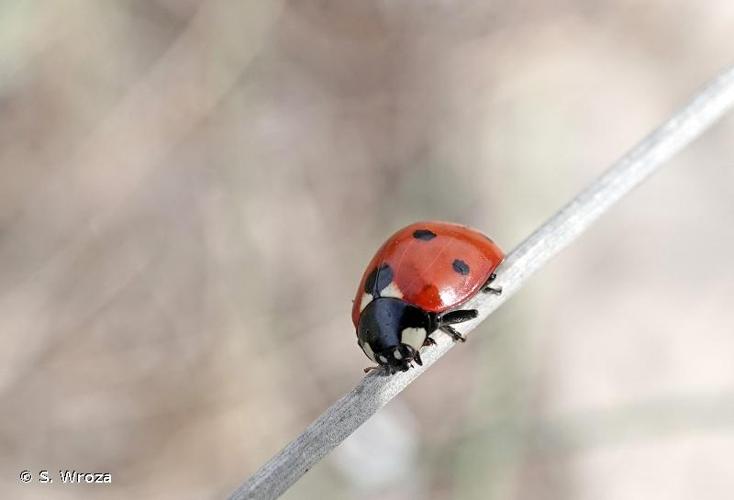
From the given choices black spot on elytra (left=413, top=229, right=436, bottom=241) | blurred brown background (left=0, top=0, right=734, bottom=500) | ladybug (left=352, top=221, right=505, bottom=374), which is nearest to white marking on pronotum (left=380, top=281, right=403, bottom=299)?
ladybug (left=352, top=221, right=505, bottom=374)

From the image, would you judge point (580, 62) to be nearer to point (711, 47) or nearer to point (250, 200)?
point (711, 47)

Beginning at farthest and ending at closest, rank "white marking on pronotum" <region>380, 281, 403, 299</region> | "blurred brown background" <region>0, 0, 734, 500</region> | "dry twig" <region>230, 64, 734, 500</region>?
"blurred brown background" <region>0, 0, 734, 500</region>, "white marking on pronotum" <region>380, 281, 403, 299</region>, "dry twig" <region>230, 64, 734, 500</region>

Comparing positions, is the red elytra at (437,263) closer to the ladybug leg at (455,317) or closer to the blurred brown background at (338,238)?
the ladybug leg at (455,317)

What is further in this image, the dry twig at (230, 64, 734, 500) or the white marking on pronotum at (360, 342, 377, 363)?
the white marking on pronotum at (360, 342, 377, 363)

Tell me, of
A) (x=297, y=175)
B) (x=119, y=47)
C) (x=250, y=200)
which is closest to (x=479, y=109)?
(x=297, y=175)

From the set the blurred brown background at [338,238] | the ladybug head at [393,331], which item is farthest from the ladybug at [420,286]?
the blurred brown background at [338,238]

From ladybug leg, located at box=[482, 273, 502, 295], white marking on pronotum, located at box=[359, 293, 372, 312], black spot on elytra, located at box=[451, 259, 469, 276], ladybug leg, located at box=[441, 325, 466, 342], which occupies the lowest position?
ladybug leg, located at box=[441, 325, 466, 342]

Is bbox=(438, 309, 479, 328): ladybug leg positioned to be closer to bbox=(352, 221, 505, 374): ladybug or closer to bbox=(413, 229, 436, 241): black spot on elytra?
bbox=(352, 221, 505, 374): ladybug

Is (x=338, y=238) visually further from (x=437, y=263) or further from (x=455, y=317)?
(x=455, y=317)

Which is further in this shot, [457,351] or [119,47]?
[119,47]
